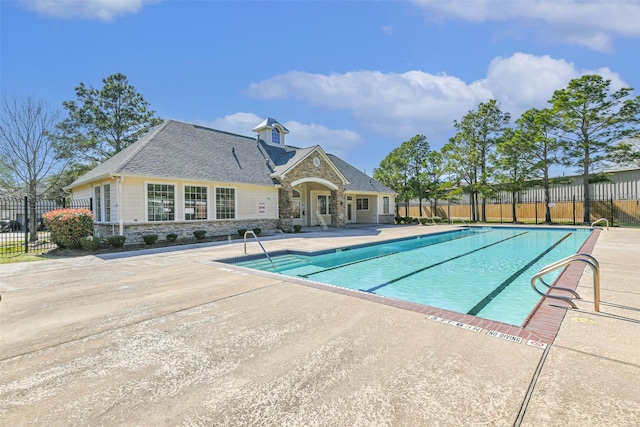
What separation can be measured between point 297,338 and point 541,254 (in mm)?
11835

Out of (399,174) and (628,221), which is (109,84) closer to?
(399,174)

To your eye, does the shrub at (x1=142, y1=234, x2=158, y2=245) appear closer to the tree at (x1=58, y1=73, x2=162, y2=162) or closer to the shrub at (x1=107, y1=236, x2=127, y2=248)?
the shrub at (x1=107, y1=236, x2=127, y2=248)

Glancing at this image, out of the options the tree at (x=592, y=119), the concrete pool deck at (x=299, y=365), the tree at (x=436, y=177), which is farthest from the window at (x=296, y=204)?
the tree at (x=592, y=119)

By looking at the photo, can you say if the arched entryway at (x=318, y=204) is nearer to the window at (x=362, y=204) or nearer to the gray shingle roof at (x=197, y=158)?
the gray shingle roof at (x=197, y=158)

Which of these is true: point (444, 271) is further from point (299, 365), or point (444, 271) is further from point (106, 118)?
point (106, 118)

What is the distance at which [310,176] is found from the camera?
2088cm

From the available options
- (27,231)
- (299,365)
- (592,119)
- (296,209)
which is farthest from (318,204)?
(299,365)

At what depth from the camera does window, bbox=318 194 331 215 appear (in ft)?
82.7

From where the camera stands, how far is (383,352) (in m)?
3.32

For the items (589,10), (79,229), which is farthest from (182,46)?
(589,10)

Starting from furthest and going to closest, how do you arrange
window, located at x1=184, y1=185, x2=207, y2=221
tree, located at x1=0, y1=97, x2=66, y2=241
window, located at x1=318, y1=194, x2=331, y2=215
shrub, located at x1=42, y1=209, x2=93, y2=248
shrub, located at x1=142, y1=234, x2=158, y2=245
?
window, located at x1=318, y1=194, x2=331, y2=215 < tree, located at x1=0, y1=97, x2=66, y2=241 < window, located at x1=184, y1=185, x2=207, y2=221 < shrub, located at x1=142, y1=234, x2=158, y2=245 < shrub, located at x1=42, y1=209, x2=93, y2=248

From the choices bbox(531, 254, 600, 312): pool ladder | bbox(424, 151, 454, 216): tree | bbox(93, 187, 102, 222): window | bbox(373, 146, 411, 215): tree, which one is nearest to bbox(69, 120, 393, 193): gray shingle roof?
bbox(93, 187, 102, 222): window

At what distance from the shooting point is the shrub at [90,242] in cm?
1173

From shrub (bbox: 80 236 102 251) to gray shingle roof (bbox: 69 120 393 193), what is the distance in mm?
2803
